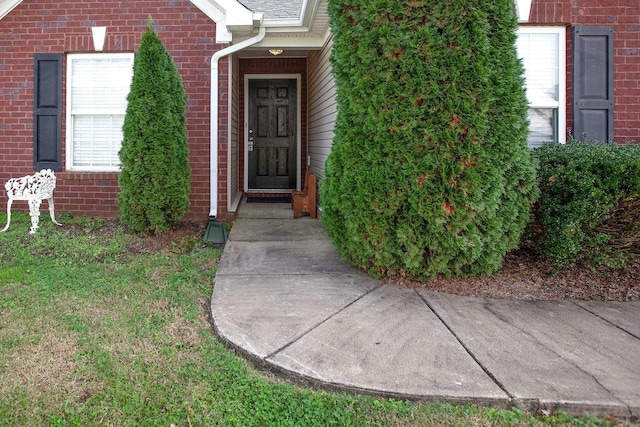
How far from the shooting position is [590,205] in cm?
346

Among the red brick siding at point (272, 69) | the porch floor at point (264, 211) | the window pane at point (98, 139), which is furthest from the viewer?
the red brick siding at point (272, 69)

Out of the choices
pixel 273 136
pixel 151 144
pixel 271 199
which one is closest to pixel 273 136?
pixel 273 136

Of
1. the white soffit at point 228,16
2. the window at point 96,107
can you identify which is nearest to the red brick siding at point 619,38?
the white soffit at point 228,16

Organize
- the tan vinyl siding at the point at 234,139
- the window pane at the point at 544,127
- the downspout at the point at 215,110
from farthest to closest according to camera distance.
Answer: the tan vinyl siding at the point at 234,139 < the downspout at the point at 215,110 < the window pane at the point at 544,127

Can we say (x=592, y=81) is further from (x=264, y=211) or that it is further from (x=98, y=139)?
(x=98, y=139)

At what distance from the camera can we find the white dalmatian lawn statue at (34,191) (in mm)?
5363

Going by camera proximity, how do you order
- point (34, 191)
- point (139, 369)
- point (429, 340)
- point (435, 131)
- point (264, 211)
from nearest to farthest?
point (139, 369) < point (429, 340) < point (435, 131) < point (34, 191) < point (264, 211)

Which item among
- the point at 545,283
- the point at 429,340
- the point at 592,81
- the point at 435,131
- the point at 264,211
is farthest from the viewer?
the point at 264,211

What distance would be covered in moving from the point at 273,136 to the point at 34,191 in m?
4.08

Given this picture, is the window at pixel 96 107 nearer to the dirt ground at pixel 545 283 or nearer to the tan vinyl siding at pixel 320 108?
the tan vinyl siding at pixel 320 108

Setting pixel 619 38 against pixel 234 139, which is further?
pixel 234 139

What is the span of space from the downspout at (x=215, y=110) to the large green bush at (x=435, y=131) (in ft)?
9.02

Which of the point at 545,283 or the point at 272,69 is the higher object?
the point at 272,69


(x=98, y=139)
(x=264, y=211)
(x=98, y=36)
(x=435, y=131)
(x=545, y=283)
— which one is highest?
(x=98, y=36)
